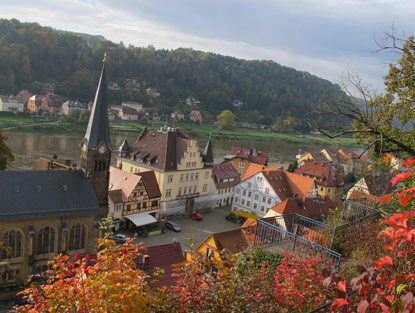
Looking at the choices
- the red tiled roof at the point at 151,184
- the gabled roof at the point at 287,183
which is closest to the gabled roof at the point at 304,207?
the gabled roof at the point at 287,183

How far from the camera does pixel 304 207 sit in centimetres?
2677

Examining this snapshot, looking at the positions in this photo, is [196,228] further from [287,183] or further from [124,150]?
[124,150]

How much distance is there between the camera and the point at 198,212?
118 ft

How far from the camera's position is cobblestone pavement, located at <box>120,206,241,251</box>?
2805 cm

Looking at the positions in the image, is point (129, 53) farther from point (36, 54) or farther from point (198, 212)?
point (198, 212)

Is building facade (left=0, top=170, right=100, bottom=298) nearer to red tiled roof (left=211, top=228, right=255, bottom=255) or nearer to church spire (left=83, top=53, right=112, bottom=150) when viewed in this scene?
church spire (left=83, top=53, right=112, bottom=150)

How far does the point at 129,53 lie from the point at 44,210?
150m

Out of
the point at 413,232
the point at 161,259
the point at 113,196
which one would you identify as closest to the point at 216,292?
the point at 413,232

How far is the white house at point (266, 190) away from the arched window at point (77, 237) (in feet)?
58.9

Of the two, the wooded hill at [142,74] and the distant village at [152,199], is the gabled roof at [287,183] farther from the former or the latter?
the wooded hill at [142,74]

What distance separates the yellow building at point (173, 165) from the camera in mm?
33562

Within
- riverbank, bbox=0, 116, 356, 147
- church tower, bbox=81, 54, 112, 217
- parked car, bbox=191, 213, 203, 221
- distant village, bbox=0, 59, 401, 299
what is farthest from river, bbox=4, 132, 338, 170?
church tower, bbox=81, 54, 112, 217

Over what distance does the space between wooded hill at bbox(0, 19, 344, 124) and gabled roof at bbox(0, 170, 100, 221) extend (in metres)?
91.7

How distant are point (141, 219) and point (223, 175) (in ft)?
42.7
